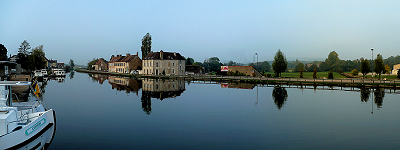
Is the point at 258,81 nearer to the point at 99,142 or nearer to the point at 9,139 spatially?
the point at 99,142

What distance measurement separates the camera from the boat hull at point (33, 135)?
Answer: 1109cm

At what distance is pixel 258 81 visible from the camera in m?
56.9

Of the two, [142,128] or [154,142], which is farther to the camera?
[142,128]

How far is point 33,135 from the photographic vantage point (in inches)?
488

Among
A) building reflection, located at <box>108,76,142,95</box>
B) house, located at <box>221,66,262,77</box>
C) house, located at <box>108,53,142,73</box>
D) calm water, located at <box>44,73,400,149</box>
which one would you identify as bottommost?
calm water, located at <box>44,73,400,149</box>

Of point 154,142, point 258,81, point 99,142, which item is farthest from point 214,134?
point 258,81

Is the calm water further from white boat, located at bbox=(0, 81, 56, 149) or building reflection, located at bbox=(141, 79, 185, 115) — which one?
white boat, located at bbox=(0, 81, 56, 149)

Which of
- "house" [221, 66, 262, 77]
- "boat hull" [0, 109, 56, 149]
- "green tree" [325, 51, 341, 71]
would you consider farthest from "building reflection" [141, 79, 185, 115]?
"green tree" [325, 51, 341, 71]

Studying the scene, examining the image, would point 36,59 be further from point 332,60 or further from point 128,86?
point 332,60

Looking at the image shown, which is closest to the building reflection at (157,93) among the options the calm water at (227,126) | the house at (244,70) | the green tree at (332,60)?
the calm water at (227,126)

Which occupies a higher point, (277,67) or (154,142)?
(277,67)

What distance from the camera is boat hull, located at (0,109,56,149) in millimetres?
11094

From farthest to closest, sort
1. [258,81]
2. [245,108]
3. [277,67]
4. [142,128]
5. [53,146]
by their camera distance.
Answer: [277,67] → [258,81] → [245,108] → [142,128] → [53,146]

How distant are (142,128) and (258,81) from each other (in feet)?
138
